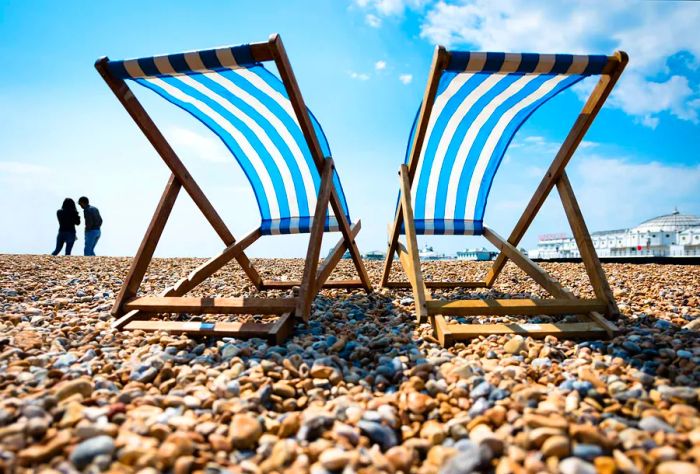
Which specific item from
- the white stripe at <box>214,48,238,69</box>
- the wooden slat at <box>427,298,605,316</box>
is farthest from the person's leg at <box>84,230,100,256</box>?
the wooden slat at <box>427,298,605,316</box>

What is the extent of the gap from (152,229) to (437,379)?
224 cm

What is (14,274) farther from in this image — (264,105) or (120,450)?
(120,450)

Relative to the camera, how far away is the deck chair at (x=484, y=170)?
2471mm

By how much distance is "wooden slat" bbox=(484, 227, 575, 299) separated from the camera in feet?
9.53

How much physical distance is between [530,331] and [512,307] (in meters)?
0.26

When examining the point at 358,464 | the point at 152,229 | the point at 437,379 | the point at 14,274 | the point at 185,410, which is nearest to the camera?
the point at 358,464

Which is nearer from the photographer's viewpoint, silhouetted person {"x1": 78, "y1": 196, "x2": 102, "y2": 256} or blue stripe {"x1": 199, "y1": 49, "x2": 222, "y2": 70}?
blue stripe {"x1": 199, "y1": 49, "x2": 222, "y2": 70}

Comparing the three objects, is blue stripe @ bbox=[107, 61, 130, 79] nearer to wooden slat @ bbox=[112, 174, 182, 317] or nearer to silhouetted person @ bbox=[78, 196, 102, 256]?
wooden slat @ bbox=[112, 174, 182, 317]

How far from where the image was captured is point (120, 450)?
1.22 metres

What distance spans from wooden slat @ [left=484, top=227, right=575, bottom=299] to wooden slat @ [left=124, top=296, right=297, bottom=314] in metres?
1.82

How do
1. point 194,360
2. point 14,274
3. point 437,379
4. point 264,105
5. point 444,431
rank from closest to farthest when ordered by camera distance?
point 444,431
point 437,379
point 194,360
point 264,105
point 14,274

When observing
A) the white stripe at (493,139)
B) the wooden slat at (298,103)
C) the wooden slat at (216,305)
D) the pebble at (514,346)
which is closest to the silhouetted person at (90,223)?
the wooden slat at (216,305)

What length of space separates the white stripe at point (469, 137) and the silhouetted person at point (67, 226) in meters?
9.32

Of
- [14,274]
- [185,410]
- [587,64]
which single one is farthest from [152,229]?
[14,274]
